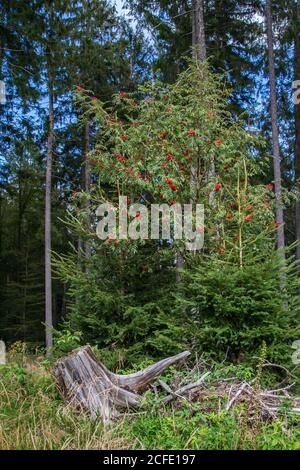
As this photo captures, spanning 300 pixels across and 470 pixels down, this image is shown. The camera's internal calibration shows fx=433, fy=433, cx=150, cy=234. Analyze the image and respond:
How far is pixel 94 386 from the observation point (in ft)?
13.0

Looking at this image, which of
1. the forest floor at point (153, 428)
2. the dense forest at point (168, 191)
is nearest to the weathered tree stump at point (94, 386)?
the forest floor at point (153, 428)

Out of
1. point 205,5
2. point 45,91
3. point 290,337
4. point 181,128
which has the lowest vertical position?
point 290,337

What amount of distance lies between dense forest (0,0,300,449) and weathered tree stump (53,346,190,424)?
9.4 inches

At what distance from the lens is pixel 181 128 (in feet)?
22.0

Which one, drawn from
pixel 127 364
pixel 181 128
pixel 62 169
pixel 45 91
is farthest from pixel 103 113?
pixel 62 169

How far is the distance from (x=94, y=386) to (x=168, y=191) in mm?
3011

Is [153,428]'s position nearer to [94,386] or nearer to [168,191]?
[94,386]

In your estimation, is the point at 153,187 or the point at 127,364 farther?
the point at 153,187

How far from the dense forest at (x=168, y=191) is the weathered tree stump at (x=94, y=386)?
0.79 feet

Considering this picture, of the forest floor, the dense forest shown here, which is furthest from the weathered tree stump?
the dense forest

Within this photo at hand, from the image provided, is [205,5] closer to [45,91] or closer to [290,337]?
[45,91]

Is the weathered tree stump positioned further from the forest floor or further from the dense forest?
the dense forest

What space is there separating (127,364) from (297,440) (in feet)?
9.23

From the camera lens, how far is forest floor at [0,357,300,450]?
10.4 ft
